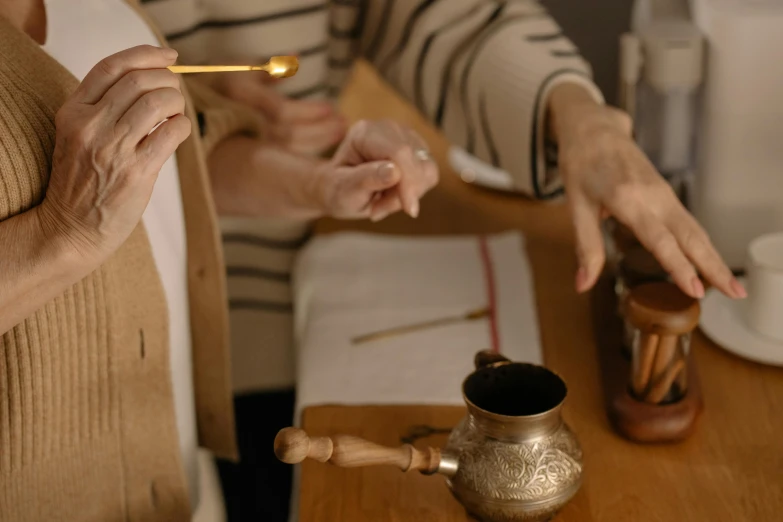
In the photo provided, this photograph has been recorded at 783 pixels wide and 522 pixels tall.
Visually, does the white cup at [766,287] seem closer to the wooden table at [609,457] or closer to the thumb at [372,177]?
the wooden table at [609,457]

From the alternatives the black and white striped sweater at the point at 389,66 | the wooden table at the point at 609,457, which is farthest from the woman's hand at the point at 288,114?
the wooden table at the point at 609,457

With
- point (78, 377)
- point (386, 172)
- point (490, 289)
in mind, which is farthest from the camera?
point (490, 289)

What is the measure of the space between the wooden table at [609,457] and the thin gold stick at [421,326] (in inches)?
3.1

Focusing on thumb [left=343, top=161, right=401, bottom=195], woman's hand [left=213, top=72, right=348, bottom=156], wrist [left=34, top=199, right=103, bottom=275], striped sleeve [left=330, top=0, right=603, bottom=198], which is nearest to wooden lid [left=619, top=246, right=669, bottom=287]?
striped sleeve [left=330, top=0, right=603, bottom=198]

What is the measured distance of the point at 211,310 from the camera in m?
0.99

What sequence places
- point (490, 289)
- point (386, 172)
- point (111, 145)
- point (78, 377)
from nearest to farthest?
point (111, 145) → point (78, 377) → point (386, 172) → point (490, 289)

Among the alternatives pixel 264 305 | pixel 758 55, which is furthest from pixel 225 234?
pixel 758 55

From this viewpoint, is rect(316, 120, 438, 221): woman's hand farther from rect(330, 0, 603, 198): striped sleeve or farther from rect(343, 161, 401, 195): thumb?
rect(330, 0, 603, 198): striped sleeve

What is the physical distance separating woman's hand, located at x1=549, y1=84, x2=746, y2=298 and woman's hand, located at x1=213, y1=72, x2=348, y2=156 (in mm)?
342

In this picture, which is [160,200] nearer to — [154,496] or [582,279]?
[154,496]

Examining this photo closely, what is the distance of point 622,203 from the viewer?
2.89 feet

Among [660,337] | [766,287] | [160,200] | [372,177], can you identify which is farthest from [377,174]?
[766,287]

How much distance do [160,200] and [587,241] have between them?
42 centimetres

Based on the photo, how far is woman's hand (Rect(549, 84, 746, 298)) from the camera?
86 centimetres
